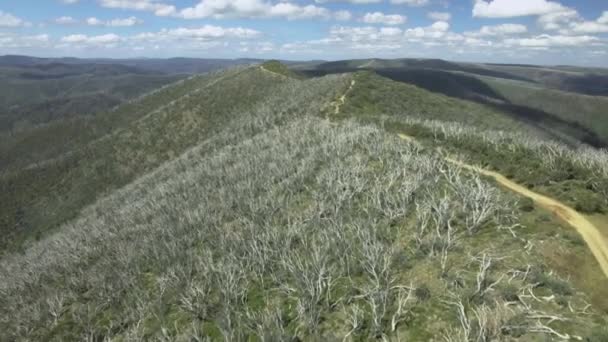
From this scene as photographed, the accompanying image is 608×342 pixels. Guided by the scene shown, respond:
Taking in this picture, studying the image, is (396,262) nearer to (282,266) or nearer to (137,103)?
(282,266)

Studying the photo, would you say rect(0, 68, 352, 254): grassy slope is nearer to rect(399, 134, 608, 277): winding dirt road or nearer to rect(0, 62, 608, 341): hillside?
rect(0, 62, 608, 341): hillside

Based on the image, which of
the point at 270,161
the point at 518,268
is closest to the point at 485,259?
the point at 518,268

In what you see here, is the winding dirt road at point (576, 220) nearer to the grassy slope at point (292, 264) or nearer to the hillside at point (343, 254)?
the hillside at point (343, 254)

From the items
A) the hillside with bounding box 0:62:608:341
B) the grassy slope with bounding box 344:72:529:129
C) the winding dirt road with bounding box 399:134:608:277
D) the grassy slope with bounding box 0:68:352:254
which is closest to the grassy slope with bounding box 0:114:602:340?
the hillside with bounding box 0:62:608:341

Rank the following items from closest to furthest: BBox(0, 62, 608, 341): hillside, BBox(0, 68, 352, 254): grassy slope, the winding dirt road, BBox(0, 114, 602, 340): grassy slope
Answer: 1. BBox(0, 62, 608, 341): hillside
2. BBox(0, 114, 602, 340): grassy slope
3. the winding dirt road
4. BBox(0, 68, 352, 254): grassy slope

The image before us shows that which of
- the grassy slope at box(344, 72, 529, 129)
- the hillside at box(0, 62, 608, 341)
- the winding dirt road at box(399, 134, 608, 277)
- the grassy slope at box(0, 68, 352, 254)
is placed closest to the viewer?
the hillside at box(0, 62, 608, 341)

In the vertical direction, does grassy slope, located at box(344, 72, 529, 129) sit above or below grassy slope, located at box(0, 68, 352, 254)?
above

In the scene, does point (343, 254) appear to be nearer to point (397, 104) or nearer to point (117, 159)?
point (397, 104)

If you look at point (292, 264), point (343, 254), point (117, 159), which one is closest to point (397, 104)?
point (343, 254)
